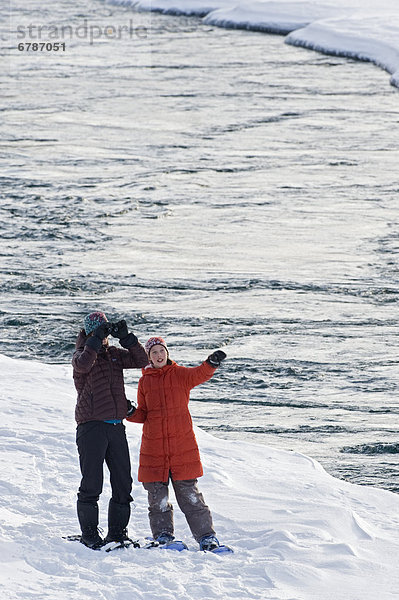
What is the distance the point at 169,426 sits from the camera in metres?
5.38

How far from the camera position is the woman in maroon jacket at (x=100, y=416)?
5.22 meters

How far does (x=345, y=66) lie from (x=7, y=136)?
39.5 ft

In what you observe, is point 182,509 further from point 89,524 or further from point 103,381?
point 103,381

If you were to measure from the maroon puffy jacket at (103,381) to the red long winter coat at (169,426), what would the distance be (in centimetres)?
14

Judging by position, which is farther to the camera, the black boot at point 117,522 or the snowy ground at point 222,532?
the black boot at point 117,522

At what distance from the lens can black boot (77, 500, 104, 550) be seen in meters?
5.29

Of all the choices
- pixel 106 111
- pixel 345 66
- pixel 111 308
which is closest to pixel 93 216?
pixel 111 308

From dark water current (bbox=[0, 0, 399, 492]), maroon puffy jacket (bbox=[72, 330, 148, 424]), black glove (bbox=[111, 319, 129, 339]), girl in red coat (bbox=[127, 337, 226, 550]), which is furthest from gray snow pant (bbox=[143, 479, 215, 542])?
dark water current (bbox=[0, 0, 399, 492])

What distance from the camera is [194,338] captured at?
11.4m

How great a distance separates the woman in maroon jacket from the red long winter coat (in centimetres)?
13

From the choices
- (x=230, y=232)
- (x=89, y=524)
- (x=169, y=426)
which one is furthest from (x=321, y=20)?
(x=89, y=524)

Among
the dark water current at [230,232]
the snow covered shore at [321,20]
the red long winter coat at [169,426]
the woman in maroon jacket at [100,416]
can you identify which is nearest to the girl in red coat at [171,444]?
the red long winter coat at [169,426]

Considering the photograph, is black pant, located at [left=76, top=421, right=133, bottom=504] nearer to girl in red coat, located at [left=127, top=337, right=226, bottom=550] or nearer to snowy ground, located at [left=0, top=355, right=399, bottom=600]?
girl in red coat, located at [left=127, top=337, right=226, bottom=550]

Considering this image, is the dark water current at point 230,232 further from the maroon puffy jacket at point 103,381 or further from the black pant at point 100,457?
the maroon puffy jacket at point 103,381
